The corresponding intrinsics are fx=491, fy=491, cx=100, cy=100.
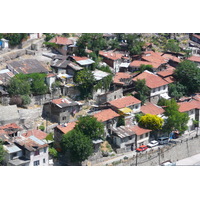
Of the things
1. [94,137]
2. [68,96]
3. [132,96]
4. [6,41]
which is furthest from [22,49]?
[94,137]

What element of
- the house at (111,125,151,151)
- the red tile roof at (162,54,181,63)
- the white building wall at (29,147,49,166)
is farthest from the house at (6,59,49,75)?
the red tile roof at (162,54,181,63)

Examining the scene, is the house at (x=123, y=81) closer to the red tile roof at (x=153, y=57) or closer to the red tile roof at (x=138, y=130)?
the red tile roof at (x=153, y=57)

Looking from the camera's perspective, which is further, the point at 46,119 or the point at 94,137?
the point at 46,119

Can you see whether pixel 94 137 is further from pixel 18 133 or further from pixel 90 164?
pixel 18 133

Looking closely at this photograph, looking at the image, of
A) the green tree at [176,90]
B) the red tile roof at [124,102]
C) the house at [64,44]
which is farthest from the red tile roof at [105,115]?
the house at [64,44]

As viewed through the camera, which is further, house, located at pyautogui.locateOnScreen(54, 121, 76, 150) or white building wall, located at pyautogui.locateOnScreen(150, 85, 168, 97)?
white building wall, located at pyautogui.locateOnScreen(150, 85, 168, 97)

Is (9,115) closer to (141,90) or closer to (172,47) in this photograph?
(141,90)

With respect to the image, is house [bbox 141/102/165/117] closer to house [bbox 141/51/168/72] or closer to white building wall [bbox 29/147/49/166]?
house [bbox 141/51/168/72]

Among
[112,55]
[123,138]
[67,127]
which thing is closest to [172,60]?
[112,55]
